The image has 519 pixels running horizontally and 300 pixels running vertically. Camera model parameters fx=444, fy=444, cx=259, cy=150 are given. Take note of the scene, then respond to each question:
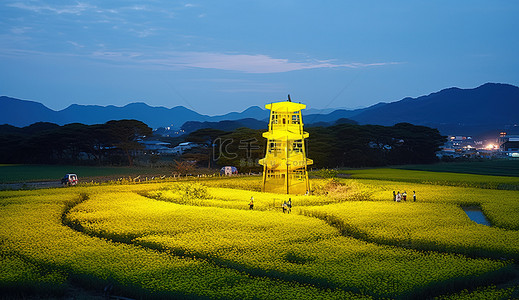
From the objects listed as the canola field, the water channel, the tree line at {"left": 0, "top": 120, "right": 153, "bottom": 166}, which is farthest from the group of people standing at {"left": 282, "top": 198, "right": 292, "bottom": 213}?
the tree line at {"left": 0, "top": 120, "right": 153, "bottom": 166}

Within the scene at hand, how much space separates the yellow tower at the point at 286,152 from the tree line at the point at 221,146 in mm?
30127

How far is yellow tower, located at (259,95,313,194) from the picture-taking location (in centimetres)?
3759

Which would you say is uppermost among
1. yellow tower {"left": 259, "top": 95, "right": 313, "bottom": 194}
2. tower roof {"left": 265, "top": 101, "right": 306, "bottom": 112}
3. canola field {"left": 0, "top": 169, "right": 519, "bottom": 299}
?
tower roof {"left": 265, "top": 101, "right": 306, "bottom": 112}

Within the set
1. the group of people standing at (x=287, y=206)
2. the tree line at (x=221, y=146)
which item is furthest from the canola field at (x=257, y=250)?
the tree line at (x=221, y=146)

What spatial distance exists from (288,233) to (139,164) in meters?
58.6

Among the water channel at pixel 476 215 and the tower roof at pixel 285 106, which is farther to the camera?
the tower roof at pixel 285 106

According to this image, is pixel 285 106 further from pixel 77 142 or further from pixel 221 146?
pixel 77 142

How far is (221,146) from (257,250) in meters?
58.8

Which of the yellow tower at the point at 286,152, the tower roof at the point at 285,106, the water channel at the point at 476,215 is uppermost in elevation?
the tower roof at the point at 285,106

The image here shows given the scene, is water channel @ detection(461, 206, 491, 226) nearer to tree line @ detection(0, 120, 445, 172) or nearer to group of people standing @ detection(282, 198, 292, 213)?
group of people standing @ detection(282, 198, 292, 213)

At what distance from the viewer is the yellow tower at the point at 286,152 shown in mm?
37594

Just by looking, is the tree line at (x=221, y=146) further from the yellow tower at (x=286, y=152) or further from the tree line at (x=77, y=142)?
the yellow tower at (x=286, y=152)

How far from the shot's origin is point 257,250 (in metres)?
17.9

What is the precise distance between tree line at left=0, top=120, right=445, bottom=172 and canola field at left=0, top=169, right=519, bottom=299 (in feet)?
136
